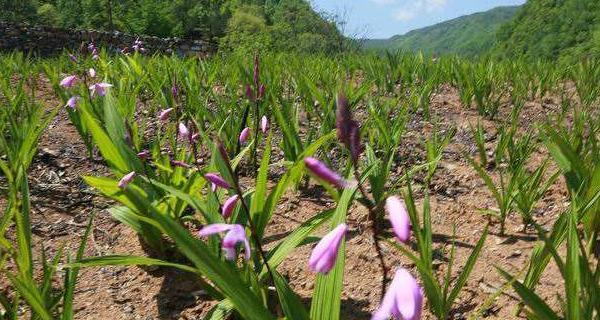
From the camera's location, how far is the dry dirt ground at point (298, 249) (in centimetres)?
150

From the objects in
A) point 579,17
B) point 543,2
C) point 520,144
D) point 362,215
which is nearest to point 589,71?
point 520,144

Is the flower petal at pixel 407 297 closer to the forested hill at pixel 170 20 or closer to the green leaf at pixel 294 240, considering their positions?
the green leaf at pixel 294 240

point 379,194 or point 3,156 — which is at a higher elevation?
point 3,156

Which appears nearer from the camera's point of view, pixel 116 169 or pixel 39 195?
pixel 116 169

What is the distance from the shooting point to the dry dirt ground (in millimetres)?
1495

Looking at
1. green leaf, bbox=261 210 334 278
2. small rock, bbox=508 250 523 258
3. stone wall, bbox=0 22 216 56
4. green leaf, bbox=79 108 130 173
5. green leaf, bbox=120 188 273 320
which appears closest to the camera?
green leaf, bbox=120 188 273 320

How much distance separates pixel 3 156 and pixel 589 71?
5.09m

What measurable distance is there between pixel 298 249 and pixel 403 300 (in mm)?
Answer: 1189

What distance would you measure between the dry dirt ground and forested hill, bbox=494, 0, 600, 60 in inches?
1349

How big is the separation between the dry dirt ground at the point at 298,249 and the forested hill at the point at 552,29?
34.3 metres

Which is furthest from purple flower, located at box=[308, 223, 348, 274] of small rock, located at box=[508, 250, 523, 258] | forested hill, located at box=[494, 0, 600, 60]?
forested hill, located at box=[494, 0, 600, 60]

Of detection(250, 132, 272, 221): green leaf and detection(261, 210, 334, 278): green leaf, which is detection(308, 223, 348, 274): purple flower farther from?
detection(250, 132, 272, 221): green leaf

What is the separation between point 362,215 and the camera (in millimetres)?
2115

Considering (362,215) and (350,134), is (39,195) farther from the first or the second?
(350,134)
